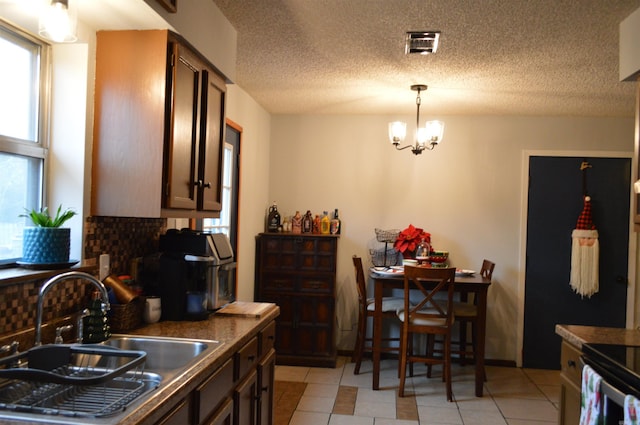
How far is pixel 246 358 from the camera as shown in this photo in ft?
7.16

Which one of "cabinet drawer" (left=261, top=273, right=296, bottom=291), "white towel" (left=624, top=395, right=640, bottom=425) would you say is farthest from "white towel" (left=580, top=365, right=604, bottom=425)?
"cabinet drawer" (left=261, top=273, right=296, bottom=291)

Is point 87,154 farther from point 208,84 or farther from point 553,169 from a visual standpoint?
point 553,169

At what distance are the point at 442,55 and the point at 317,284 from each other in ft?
7.58

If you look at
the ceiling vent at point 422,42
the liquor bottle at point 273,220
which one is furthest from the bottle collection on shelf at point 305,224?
the ceiling vent at point 422,42

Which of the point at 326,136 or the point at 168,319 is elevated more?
the point at 326,136

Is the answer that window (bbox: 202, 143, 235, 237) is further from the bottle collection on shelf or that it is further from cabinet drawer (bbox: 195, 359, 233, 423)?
cabinet drawer (bbox: 195, 359, 233, 423)

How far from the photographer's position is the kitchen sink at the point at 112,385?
3.99 ft

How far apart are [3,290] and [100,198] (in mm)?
550

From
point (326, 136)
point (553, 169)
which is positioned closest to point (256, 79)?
point (326, 136)

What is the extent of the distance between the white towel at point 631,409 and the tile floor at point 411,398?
1978mm

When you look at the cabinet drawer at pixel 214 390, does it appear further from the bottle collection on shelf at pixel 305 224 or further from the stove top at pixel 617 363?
the bottle collection on shelf at pixel 305 224

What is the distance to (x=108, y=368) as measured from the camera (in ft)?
5.72

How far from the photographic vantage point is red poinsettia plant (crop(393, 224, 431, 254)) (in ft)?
15.6

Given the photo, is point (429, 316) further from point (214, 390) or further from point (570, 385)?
point (214, 390)
